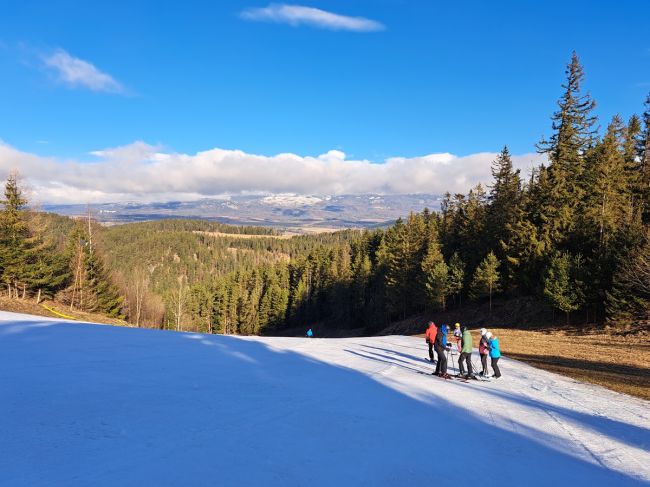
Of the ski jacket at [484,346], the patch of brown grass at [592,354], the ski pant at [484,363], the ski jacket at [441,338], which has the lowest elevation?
the patch of brown grass at [592,354]

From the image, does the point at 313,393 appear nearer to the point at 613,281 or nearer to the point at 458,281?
the point at 613,281

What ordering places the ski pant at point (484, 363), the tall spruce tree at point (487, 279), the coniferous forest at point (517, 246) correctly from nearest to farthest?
1. the ski pant at point (484, 363)
2. the coniferous forest at point (517, 246)
3. the tall spruce tree at point (487, 279)

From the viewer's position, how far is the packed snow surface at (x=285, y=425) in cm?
673

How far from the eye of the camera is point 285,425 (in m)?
9.15

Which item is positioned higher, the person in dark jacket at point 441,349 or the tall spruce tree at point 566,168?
the tall spruce tree at point 566,168

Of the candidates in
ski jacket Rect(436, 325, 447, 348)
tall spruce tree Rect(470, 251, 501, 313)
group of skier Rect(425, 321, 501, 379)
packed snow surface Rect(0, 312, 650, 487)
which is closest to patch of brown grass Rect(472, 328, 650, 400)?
packed snow surface Rect(0, 312, 650, 487)

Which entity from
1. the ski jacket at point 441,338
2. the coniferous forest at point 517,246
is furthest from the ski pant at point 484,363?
the coniferous forest at point 517,246

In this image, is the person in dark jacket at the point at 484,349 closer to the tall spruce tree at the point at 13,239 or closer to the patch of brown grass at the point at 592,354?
the patch of brown grass at the point at 592,354

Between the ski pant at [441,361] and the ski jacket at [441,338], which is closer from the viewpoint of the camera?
the ski jacket at [441,338]

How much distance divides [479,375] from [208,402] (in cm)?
1223

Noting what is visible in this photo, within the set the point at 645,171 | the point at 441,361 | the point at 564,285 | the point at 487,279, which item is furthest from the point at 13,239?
the point at 645,171

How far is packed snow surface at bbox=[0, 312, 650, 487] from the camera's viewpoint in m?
6.73

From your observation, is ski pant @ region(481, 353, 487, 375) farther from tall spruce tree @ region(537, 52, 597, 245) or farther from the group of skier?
tall spruce tree @ region(537, 52, 597, 245)

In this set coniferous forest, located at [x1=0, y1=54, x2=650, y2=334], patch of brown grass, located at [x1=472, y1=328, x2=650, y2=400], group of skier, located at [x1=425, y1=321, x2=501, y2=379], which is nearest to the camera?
group of skier, located at [x1=425, y1=321, x2=501, y2=379]
